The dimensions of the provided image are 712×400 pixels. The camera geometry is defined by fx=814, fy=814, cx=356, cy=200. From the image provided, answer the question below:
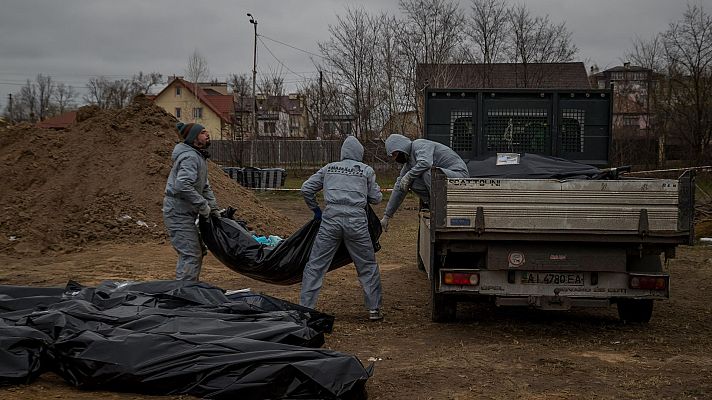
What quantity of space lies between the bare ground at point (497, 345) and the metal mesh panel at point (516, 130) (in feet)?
7.21

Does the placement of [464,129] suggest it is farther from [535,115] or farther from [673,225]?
[673,225]

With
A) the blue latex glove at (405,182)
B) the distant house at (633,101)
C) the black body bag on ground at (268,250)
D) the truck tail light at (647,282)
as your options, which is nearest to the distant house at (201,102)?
the distant house at (633,101)

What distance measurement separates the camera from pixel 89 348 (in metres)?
5.30

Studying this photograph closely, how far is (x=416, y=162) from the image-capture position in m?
8.49

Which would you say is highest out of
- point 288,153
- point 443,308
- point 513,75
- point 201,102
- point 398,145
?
point 201,102

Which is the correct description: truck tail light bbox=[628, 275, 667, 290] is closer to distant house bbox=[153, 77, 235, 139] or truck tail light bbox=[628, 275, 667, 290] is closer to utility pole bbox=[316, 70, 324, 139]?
utility pole bbox=[316, 70, 324, 139]

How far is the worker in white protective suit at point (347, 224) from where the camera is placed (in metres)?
8.14

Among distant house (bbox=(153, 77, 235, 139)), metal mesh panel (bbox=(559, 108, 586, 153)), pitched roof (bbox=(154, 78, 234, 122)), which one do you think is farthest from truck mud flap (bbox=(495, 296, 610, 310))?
pitched roof (bbox=(154, 78, 234, 122))

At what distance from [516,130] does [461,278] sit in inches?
145

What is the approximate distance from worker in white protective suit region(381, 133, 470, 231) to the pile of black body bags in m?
2.62

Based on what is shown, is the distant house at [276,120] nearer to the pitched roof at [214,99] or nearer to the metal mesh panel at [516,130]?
the pitched roof at [214,99]

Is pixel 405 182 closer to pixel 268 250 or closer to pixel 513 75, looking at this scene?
pixel 268 250

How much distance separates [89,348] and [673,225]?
490 centimetres

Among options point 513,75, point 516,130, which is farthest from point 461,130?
point 513,75
